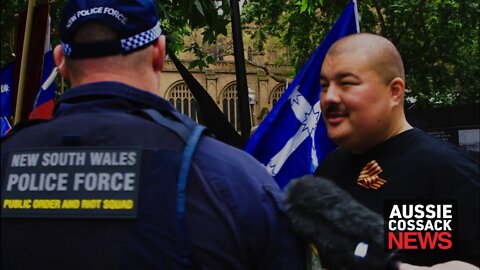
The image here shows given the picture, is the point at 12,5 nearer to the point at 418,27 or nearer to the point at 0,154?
the point at 0,154

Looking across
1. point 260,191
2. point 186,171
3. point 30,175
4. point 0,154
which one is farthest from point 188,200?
point 0,154

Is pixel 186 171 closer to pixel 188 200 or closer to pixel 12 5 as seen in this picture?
pixel 188 200

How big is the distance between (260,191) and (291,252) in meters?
0.16

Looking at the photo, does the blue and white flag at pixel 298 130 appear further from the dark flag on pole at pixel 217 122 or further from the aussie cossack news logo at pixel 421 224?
the aussie cossack news logo at pixel 421 224

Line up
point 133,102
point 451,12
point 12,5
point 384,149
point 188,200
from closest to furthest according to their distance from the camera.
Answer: point 188,200
point 133,102
point 384,149
point 12,5
point 451,12

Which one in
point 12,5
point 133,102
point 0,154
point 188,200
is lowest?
point 188,200

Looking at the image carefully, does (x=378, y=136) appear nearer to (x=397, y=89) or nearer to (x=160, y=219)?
(x=397, y=89)

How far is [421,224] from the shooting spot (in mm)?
2344

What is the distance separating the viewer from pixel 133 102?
162 cm

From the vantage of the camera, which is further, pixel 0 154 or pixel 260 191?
pixel 0 154

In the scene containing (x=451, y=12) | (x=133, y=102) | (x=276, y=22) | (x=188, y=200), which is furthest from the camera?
(x=276, y=22)

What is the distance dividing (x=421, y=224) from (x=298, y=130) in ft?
5.82

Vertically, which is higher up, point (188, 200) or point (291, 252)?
point (188, 200)

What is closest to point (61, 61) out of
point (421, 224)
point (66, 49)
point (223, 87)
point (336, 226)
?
point (66, 49)
